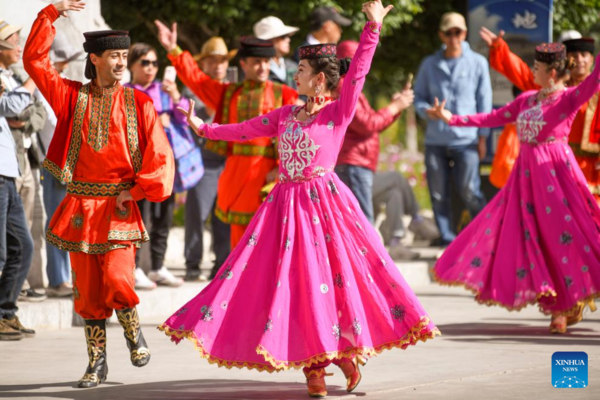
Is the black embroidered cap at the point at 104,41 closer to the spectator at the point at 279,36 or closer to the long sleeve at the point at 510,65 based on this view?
the spectator at the point at 279,36

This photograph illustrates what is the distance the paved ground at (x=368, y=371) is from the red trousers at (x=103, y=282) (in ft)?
1.47

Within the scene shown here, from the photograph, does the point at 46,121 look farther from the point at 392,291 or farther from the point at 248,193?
the point at 392,291

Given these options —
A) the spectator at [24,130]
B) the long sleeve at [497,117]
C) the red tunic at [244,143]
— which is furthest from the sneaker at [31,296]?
the long sleeve at [497,117]

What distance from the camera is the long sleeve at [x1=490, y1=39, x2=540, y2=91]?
1065 cm

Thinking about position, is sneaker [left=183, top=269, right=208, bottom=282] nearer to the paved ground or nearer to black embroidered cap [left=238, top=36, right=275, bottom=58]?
the paved ground

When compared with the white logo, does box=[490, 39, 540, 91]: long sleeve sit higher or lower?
higher

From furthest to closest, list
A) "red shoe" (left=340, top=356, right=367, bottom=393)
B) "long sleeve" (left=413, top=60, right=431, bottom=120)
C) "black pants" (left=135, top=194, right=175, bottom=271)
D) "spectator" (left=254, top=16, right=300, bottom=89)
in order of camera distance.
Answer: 1. "long sleeve" (left=413, top=60, right=431, bottom=120)
2. "spectator" (left=254, top=16, right=300, bottom=89)
3. "black pants" (left=135, top=194, right=175, bottom=271)
4. "red shoe" (left=340, top=356, right=367, bottom=393)

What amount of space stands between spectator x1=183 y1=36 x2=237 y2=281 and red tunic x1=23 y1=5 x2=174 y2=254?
425 cm

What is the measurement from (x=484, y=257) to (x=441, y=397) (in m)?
2.84

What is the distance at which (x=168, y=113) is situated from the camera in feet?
36.1

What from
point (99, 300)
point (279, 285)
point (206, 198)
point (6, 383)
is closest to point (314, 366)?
point (279, 285)

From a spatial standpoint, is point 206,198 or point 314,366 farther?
point 206,198

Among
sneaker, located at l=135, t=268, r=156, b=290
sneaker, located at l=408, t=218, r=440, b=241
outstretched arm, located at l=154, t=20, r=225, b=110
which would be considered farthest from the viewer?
sneaker, located at l=408, t=218, r=440, b=241

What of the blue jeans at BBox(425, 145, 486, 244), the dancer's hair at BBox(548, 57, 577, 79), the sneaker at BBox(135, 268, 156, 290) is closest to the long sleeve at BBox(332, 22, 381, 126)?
the dancer's hair at BBox(548, 57, 577, 79)
